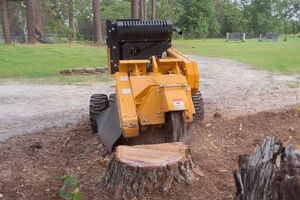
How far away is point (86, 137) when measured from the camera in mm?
5734

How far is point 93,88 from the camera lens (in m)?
10.7

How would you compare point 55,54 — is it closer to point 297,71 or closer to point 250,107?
point 297,71

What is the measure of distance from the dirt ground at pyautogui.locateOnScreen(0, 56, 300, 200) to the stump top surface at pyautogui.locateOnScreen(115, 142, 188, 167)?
0.31m

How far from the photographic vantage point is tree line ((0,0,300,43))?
93.5 ft

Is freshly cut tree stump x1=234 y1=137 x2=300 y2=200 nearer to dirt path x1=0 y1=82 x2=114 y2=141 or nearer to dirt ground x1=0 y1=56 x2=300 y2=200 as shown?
dirt ground x1=0 y1=56 x2=300 y2=200

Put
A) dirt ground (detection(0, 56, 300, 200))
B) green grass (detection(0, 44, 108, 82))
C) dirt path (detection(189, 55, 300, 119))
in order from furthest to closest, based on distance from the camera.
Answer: green grass (detection(0, 44, 108, 82)) < dirt path (detection(189, 55, 300, 119)) < dirt ground (detection(0, 56, 300, 200))

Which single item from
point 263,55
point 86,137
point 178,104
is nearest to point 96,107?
point 86,137

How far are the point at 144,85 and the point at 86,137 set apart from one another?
6.53 feet

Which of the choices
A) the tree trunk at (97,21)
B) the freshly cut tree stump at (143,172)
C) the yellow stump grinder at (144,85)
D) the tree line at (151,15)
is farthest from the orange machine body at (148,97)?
the tree trunk at (97,21)

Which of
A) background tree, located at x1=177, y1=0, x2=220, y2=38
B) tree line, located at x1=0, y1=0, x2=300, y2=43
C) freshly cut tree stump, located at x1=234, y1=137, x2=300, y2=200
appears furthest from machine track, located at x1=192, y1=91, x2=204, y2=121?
background tree, located at x1=177, y1=0, x2=220, y2=38

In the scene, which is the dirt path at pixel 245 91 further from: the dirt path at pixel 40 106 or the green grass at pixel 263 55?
the dirt path at pixel 40 106

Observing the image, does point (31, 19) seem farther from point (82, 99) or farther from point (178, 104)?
point (178, 104)

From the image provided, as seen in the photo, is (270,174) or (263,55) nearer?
(270,174)

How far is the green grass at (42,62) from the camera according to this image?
13.2m
